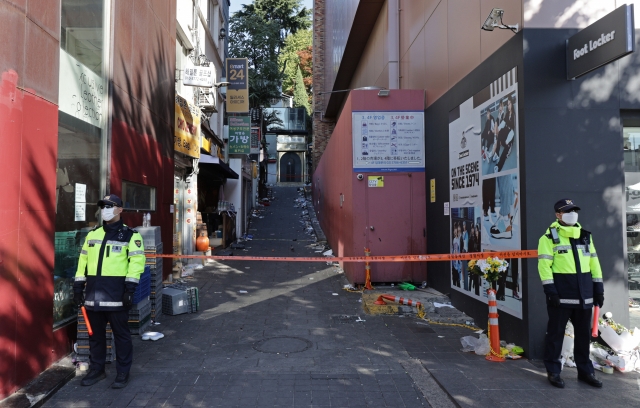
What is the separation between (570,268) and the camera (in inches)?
186

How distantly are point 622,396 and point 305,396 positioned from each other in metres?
3.12

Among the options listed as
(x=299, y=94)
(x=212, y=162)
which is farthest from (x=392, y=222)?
(x=299, y=94)

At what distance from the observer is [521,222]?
18.5 ft

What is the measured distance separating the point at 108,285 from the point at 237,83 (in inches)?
580

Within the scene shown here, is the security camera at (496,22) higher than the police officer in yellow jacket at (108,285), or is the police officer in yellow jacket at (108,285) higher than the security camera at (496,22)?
the security camera at (496,22)

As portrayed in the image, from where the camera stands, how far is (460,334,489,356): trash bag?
18.7 feet

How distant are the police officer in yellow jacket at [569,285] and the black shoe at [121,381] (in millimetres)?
4467

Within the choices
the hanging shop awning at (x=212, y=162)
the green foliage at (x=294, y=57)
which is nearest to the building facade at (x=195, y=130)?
the hanging shop awning at (x=212, y=162)

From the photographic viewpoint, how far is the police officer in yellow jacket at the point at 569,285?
4711 mm

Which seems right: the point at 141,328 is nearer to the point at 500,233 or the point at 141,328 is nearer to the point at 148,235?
the point at 148,235

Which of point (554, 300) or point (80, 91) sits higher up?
point (80, 91)

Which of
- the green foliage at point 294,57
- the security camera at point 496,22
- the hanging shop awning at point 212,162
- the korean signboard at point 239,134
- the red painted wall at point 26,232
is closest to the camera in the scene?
the red painted wall at point 26,232

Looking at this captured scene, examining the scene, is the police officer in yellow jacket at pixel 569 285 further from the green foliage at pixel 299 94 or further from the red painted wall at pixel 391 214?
the green foliage at pixel 299 94

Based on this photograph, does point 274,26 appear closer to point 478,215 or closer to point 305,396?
point 478,215
